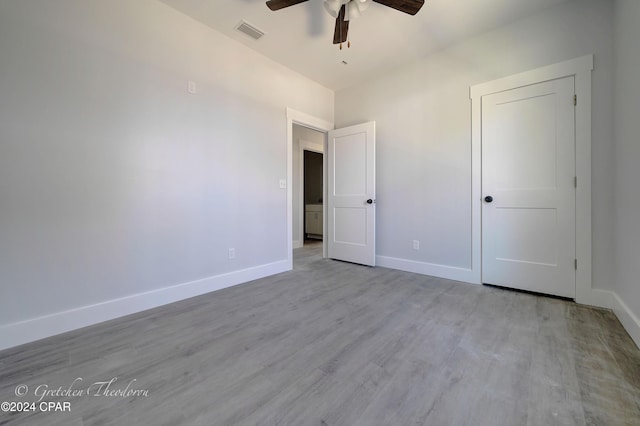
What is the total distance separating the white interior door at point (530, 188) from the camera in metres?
2.30

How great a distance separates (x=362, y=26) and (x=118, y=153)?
258cm

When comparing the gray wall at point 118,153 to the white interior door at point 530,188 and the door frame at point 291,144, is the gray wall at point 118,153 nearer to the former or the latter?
the door frame at point 291,144

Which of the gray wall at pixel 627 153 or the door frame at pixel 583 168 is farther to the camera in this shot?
the door frame at pixel 583 168

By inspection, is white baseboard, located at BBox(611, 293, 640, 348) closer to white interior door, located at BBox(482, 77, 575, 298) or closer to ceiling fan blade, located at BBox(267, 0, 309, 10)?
white interior door, located at BBox(482, 77, 575, 298)

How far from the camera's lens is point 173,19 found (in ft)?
7.70

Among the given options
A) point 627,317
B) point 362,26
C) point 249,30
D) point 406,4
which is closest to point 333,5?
point 406,4

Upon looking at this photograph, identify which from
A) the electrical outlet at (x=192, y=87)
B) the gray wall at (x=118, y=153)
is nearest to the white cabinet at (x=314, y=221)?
the gray wall at (x=118, y=153)

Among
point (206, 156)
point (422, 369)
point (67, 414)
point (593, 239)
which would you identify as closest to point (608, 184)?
point (593, 239)

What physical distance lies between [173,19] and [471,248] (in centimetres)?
386

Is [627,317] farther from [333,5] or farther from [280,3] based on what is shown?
[280,3]

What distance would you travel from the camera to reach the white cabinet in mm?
6430

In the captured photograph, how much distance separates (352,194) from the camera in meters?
3.81

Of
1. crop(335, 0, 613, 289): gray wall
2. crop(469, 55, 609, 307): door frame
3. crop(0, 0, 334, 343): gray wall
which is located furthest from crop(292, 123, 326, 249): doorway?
crop(469, 55, 609, 307): door frame

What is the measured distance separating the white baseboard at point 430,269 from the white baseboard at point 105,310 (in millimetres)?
1931
